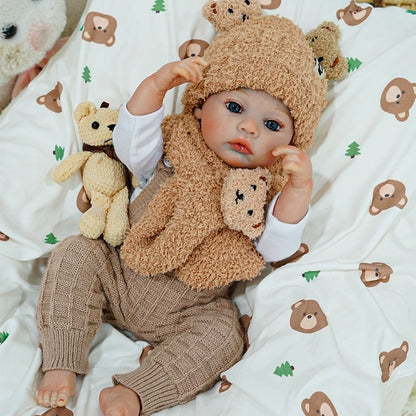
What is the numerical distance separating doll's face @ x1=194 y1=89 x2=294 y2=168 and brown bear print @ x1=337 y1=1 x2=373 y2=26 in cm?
33

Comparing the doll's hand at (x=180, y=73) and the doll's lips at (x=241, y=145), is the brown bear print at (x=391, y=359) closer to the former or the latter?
the doll's lips at (x=241, y=145)

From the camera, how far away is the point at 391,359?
96cm

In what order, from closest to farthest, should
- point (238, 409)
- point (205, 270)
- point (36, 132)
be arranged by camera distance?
point (238, 409) < point (205, 270) < point (36, 132)

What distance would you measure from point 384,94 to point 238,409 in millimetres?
654

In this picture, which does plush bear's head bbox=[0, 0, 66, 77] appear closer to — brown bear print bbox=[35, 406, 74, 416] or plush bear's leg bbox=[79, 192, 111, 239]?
plush bear's leg bbox=[79, 192, 111, 239]

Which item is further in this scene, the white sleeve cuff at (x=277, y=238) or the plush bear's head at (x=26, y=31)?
the plush bear's head at (x=26, y=31)

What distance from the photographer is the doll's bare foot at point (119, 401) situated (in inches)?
34.3

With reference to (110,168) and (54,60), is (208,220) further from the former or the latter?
(54,60)

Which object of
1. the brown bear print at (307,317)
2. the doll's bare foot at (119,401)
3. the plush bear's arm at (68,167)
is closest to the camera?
the doll's bare foot at (119,401)

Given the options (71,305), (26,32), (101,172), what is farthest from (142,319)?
(26,32)

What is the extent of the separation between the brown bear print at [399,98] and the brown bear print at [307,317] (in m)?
0.40

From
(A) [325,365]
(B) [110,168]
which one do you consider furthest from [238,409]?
(B) [110,168]

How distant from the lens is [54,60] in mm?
1214

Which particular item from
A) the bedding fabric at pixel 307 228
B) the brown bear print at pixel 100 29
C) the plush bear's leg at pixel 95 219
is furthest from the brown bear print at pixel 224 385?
the brown bear print at pixel 100 29
